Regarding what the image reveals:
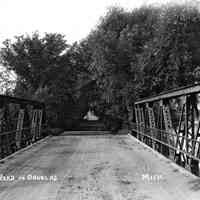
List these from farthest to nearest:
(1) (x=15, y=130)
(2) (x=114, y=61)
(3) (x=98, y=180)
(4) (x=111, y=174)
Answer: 1. (2) (x=114, y=61)
2. (1) (x=15, y=130)
3. (4) (x=111, y=174)
4. (3) (x=98, y=180)

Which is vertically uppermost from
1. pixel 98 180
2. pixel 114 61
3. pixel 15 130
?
pixel 114 61

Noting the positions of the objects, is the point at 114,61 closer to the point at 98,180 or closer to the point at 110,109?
the point at 110,109

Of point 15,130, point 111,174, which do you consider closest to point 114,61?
point 15,130

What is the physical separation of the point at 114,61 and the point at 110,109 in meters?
5.54

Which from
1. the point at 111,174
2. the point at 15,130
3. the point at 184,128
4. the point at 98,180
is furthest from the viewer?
the point at 15,130

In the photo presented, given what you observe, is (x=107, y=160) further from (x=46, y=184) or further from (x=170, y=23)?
(x=170, y=23)

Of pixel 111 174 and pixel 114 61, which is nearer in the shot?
pixel 111 174

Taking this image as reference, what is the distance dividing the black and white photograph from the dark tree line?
3.4 inches

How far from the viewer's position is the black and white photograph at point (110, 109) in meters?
8.38

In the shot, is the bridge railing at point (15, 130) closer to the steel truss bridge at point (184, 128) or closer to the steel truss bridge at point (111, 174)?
the steel truss bridge at point (111, 174)

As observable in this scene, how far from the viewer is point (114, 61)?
2641cm

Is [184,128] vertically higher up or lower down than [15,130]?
lower down

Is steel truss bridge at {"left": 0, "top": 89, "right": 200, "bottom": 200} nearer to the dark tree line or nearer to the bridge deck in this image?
the bridge deck

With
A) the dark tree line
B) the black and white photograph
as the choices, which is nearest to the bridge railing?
the black and white photograph
